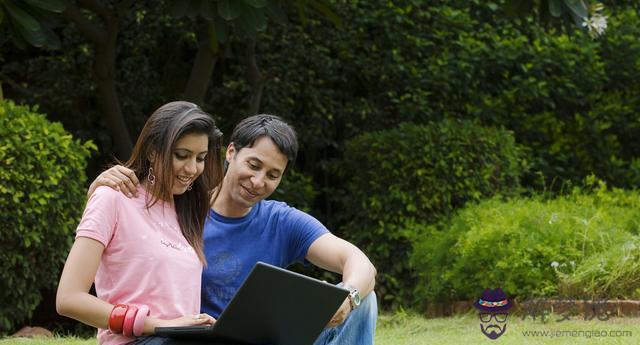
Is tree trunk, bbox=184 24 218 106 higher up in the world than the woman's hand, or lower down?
higher up

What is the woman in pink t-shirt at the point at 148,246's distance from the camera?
2656 millimetres

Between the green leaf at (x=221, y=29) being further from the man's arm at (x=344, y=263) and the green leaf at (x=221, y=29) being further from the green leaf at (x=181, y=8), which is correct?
the man's arm at (x=344, y=263)

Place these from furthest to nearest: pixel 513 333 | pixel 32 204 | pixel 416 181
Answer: pixel 416 181 → pixel 32 204 → pixel 513 333

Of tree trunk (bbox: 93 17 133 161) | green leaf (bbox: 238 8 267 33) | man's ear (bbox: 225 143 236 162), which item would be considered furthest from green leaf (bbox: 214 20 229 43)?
man's ear (bbox: 225 143 236 162)

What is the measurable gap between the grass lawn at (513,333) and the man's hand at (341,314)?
229cm

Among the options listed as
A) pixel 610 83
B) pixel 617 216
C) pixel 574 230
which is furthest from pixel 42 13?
pixel 610 83

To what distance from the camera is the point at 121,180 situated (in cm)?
280

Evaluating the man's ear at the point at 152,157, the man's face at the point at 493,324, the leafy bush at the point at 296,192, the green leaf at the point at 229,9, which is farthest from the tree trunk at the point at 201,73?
the man's ear at the point at 152,157

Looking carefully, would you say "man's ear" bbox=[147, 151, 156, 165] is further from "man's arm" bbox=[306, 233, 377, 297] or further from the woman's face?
"man's arm" bbox=[306, 233, 377, 297]

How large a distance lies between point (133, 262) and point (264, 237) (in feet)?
2.46

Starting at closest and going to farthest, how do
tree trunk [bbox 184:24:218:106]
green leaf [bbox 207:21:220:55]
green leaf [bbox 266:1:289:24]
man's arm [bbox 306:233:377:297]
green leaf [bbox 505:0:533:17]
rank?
man's arm [bbox 306:233:377:297] → green leaf [bbox 266:1:289:24] → green leaf [bbox 505:0:533:17] → green leaf [bbox 207:21:220:55] → tree trunk [bbox 184:24:218:106]

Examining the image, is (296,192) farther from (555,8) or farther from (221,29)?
(555,8)

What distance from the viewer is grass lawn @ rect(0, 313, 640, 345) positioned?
524 cm

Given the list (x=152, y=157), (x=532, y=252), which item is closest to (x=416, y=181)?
(x=532, y=252)
